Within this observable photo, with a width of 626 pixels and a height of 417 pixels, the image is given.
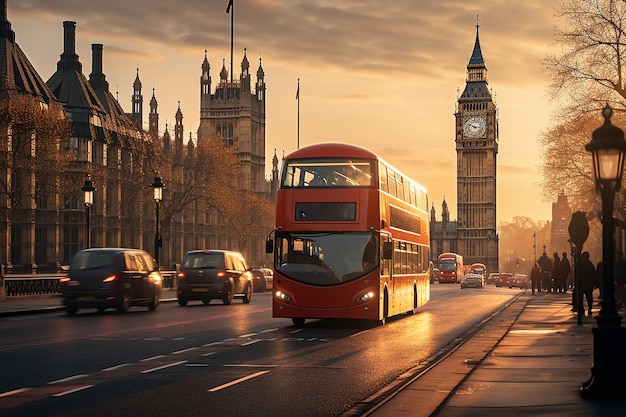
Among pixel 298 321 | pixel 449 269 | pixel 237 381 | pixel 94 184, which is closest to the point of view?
pixel 237 381

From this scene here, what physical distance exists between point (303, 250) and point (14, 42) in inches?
2737

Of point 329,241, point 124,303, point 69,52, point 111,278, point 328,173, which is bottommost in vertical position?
point 124,303

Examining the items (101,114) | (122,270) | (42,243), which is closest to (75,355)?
(122,270)

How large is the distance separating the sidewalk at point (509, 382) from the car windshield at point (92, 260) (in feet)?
41.1

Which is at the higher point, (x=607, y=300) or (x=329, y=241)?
(x=329, y=241)

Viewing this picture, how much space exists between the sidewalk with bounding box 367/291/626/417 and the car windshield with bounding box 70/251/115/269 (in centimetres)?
1252

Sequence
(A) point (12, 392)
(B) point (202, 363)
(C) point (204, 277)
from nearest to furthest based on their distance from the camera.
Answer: (A) point (12, 392) < (B) point (202, 363) < (C) point (204, 277)

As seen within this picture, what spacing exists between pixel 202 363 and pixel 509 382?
5.14 meters

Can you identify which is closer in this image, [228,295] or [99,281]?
[99,281]

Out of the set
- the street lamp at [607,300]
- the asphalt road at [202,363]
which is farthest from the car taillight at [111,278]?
the street lamp at [607,300]

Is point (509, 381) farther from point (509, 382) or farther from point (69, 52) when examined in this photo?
point (69, 52)

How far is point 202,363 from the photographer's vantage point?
689 inches

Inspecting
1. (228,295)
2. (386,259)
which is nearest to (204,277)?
(228,295)

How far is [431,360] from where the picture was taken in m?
18.7
